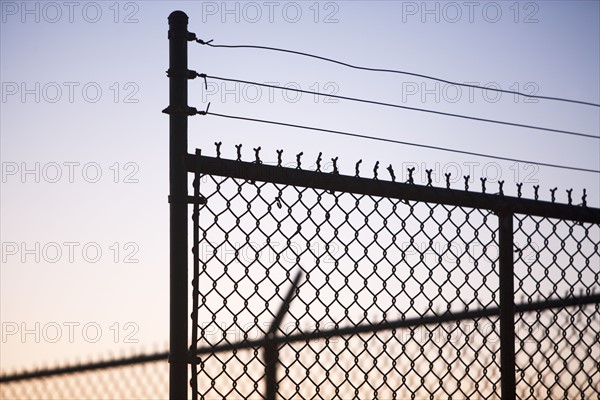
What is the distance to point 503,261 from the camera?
2.88 metres

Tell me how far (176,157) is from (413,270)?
1.06 m

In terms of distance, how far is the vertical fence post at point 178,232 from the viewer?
241 centimetres

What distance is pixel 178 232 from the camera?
8.02ft

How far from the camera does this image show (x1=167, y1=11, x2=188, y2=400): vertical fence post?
2.41m

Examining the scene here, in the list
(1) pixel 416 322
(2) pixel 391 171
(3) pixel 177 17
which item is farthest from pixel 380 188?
(3) pixel 177 17

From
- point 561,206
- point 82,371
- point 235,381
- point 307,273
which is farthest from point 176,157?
point 82,371

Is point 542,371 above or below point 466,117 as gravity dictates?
below

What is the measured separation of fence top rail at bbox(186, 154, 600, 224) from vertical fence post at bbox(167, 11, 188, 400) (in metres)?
0.06

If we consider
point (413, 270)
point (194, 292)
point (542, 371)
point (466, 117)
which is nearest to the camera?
point (194, 292)

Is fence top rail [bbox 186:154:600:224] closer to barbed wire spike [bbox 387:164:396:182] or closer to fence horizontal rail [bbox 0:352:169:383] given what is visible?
barbed wire spike [bbox 387:164:396:182]

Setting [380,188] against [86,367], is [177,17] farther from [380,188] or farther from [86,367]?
[86,367]

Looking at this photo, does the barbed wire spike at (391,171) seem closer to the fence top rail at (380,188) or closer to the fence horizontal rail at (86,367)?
the fence top rail at (380,188)

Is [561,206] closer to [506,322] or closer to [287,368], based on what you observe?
[506,322]

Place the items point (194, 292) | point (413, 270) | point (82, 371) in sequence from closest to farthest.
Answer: point (194, 292) → point (413, 270) → point (82, 371)
